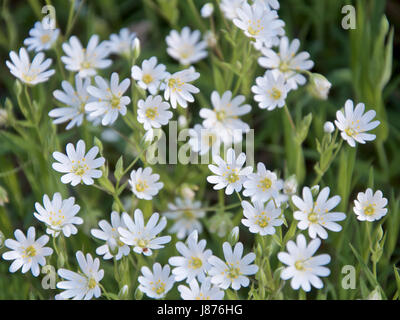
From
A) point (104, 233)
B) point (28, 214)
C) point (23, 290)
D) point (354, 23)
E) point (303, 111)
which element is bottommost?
point (23, 290)

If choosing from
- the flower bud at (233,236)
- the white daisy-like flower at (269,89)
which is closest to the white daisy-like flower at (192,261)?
the flower bud at (233,236)

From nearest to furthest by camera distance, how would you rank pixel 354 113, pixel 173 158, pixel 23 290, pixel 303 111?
pixel 354 113 → pixel 23 290 → pixel 173 158 → pixel 303 111

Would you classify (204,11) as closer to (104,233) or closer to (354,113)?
(354,113)

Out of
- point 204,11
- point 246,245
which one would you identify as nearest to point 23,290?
point 246,245

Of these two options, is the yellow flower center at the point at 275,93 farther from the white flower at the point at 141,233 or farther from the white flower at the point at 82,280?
the white flower at the point at 82,280

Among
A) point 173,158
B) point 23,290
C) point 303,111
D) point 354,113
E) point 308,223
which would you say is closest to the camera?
point 308,223

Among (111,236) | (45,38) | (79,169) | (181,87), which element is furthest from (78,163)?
(45,38)
